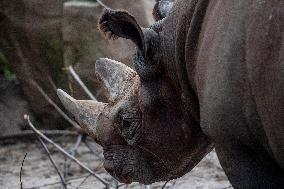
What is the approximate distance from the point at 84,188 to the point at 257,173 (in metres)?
2.29

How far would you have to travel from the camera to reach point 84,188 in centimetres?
485

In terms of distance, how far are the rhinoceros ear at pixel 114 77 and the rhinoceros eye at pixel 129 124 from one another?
0.14m

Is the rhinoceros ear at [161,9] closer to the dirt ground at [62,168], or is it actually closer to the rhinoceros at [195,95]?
the rhinoceros at [195,95]

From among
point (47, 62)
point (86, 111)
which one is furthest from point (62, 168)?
point (86, 111)

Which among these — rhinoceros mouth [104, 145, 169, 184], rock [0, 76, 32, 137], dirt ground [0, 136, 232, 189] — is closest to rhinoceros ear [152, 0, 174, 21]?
rhinoceros mouth [104, 145, 169, 184]

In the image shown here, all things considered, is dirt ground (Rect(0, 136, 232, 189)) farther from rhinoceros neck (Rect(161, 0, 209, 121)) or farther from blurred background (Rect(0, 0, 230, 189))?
rhinoceros neck (Rect(161, 0, 209, 121))

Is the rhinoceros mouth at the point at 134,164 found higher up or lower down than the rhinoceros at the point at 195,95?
lower down

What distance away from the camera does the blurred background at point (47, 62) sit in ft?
20.4

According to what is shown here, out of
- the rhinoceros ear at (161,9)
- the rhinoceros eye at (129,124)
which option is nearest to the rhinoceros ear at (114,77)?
the rhinoceros eye at (129,124)

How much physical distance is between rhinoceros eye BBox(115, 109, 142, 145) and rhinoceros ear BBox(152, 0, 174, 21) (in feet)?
1.43

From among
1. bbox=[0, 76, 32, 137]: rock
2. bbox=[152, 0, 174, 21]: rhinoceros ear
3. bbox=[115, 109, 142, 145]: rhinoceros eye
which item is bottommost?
bbox=[0, 76, 32, 137]: rock

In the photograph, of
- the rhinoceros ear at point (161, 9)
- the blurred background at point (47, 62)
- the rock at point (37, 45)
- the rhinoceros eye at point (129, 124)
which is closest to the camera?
the rhinoceros eye at point (129, 124)

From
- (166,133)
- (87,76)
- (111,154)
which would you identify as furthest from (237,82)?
(87,76)

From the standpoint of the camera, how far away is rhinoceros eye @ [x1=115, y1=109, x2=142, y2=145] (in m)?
3.30
